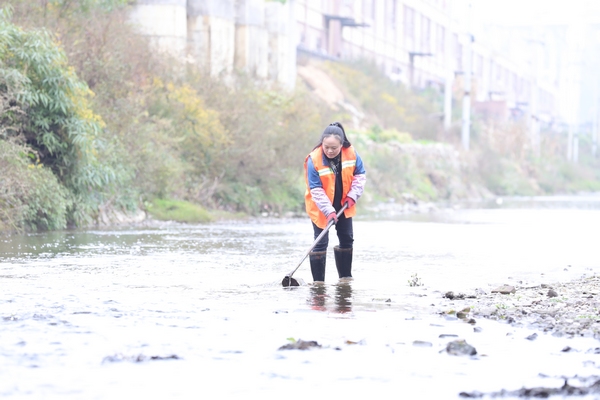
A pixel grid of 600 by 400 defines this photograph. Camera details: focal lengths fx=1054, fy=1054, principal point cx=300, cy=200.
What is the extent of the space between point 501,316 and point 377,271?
13.5 ft

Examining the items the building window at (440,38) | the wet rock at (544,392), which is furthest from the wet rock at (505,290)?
the building window at (440,38)

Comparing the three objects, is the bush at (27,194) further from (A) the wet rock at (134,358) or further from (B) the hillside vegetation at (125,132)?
(A) the wet rock at (134,358)

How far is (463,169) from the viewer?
181ft

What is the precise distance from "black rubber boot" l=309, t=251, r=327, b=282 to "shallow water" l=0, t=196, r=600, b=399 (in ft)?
1.33

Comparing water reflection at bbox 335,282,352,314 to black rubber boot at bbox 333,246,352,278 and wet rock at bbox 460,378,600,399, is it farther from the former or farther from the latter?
wet rock at bbox 460,378,600,399

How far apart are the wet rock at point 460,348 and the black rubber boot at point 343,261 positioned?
444 cm

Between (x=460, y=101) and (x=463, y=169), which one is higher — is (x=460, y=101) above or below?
above

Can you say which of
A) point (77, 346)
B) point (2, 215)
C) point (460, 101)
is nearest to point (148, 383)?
point (77, 346)

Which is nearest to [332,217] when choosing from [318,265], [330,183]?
[330,183]

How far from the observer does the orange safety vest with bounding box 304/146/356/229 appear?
34.9ft

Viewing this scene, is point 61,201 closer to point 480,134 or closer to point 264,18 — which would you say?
point 264,18

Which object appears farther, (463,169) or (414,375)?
(463,169)

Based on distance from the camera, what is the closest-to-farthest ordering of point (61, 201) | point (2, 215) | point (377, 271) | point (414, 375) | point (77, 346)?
point (414, 375)
point (77, 346)
point (377, 271)
point (2, 215)
point (61, 201)

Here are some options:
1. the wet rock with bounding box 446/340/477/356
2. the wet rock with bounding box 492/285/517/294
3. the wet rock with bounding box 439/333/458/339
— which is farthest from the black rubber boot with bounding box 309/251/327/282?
the wet rock with bounding box 446/340/477/356
